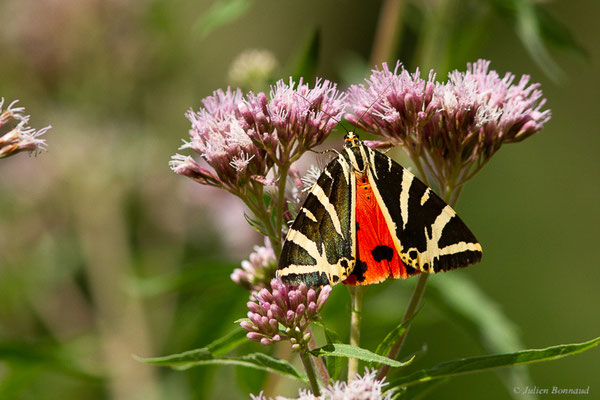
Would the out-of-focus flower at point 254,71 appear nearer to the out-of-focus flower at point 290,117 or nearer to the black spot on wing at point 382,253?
the out-of-focus flower at point 290,117

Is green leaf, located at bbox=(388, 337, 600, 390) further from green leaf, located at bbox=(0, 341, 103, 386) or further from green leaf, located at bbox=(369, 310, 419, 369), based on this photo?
green leaf, located at bbox=(0, 341, 103, 386)

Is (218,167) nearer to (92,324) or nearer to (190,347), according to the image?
(190,347)

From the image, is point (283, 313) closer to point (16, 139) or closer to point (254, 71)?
point (16, 139)

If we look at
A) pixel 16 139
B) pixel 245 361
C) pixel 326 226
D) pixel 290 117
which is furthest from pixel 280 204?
pixel 16 139

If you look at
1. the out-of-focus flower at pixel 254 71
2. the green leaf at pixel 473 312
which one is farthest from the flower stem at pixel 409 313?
the out-of-focus flower at pixel 254 71

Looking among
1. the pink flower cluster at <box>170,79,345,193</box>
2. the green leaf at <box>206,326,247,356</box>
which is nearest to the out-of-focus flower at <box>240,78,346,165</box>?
the pink flower cluster at <box>170,79,345,193</box>

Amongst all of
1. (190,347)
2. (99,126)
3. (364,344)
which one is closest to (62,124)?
(99,126)
